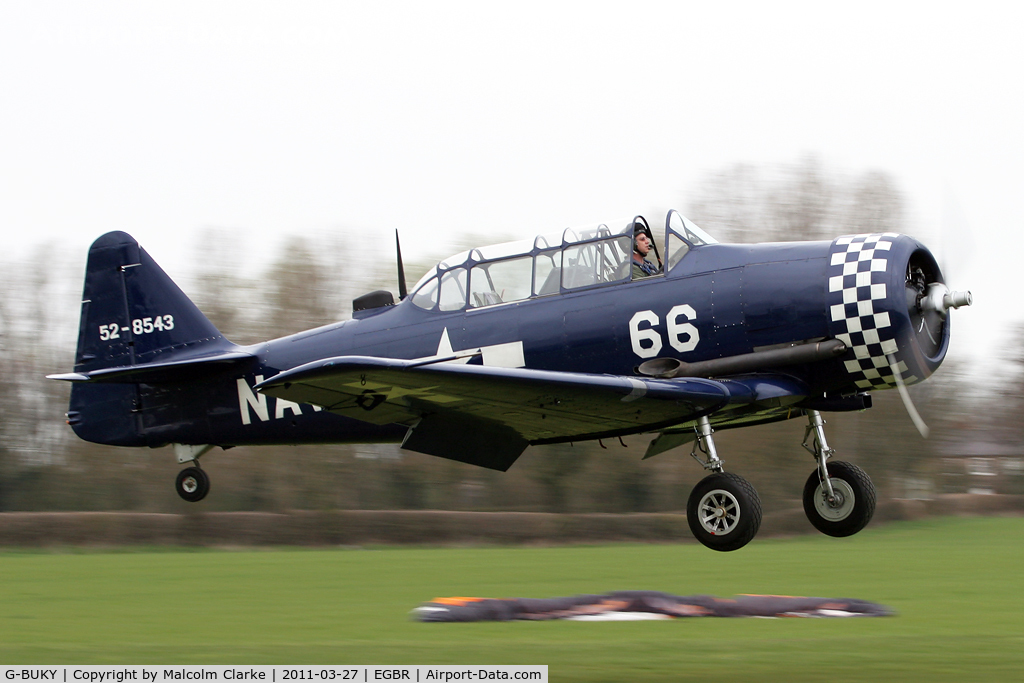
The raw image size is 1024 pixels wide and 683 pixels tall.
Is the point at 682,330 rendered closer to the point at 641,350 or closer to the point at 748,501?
the point at 641,350

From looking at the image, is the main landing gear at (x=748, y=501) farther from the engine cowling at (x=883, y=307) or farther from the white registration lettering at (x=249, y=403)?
the white registration lettering at (x=249, y=403)

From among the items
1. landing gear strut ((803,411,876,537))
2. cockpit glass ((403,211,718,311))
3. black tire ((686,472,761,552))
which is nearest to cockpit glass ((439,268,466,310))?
cockpit glass ((403,211,718,311))

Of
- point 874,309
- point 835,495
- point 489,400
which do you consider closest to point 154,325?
point 489,400

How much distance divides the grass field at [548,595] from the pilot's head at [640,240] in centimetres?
417

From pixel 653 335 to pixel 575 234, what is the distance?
125 centimetres

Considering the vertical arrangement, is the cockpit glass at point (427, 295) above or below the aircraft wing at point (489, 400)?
above

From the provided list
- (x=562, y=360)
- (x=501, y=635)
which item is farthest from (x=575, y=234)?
(x=501, y=635)

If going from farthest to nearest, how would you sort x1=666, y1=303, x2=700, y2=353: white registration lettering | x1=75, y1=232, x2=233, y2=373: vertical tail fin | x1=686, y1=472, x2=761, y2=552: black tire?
x1=75, y1=232, x2=233, y2=373: vertical tail fin → x1=666, y1=303, x2=700, y2=353: white registration lettering → x1=686, y1=472, x2=761, y2=552: black tire

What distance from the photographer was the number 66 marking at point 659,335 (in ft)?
31.6

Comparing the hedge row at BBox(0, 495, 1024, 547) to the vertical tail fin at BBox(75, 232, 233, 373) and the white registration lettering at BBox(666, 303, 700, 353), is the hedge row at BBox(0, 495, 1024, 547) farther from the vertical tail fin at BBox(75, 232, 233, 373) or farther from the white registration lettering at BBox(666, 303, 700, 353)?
the white registration lettering at BBox(666, 303, 700, 353)

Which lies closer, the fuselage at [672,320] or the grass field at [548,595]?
the fuselage at [672,320]

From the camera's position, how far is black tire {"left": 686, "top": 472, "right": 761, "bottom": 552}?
9.27m

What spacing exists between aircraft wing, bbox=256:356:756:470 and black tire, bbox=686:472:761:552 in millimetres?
660
